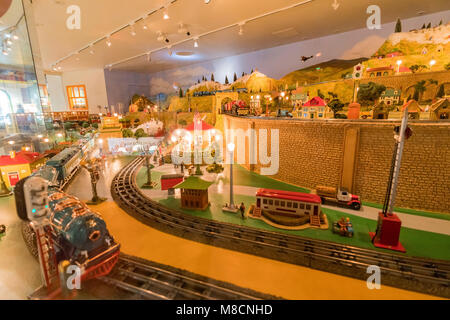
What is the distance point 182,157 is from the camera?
46.9 ft

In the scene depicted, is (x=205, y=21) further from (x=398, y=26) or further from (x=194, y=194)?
Result: (x=398, y=26)

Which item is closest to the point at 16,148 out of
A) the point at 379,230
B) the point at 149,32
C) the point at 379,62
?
the point at 149,32

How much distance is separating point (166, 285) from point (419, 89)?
53.1ft

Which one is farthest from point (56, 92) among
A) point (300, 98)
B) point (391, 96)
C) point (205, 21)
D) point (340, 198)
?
point (391, 96)

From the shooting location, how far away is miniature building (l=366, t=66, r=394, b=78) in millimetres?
13094

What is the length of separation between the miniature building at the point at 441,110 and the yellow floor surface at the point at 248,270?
749cm

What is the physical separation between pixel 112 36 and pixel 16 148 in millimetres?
9128

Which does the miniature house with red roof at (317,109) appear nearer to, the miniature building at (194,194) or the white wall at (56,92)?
the miniature building at (194,194)

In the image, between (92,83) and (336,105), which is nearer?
(336,105)

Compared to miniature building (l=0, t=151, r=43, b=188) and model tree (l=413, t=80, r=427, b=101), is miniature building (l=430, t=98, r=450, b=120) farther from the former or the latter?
miniature building (l=0, t=151, r=43, b=188)

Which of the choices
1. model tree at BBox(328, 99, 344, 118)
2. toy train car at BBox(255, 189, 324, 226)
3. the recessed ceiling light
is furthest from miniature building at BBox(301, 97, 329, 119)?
the recessed ceiling light

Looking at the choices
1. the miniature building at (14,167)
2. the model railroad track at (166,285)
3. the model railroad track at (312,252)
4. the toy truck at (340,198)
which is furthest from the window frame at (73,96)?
the toy truck at (340,198)

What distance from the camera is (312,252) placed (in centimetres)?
593
